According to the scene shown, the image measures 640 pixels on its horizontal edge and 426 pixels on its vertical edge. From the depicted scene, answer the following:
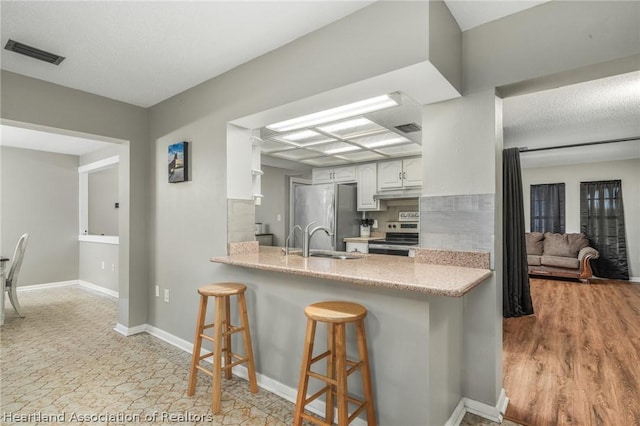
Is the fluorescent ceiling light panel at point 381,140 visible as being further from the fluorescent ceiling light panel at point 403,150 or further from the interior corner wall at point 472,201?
the interior corner wall at point 472,201

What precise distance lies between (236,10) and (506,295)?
325cm

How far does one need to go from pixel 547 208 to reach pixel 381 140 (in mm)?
5108

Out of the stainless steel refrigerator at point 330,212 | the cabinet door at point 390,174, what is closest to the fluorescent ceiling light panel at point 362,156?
the cabinet door at point 390,174

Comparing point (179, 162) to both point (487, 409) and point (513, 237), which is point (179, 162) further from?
point (513, 237)

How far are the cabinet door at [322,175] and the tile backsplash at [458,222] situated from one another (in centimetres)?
385

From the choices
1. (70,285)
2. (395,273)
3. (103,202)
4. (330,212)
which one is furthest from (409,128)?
(70,285)

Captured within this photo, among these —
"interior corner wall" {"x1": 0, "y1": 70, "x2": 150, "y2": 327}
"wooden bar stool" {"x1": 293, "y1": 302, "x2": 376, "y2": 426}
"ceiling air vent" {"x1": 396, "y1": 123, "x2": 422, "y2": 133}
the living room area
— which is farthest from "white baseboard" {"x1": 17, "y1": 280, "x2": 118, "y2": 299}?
the living room area

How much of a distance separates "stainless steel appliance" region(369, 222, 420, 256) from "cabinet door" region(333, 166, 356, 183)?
3.40ft

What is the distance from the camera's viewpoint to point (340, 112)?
2846 mm

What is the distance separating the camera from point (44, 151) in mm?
5527

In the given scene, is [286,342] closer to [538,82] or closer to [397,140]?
[538,82]

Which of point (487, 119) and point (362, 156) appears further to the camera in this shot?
point (362, 156)

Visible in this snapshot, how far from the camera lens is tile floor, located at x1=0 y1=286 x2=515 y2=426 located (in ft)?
6.55

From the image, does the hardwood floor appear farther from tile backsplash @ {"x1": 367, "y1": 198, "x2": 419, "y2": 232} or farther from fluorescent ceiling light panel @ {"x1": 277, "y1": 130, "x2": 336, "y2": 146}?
fluorescent ceiling light panel @ {"x1": 277, "y1": 130, "x2": 336, "y2": 146}
